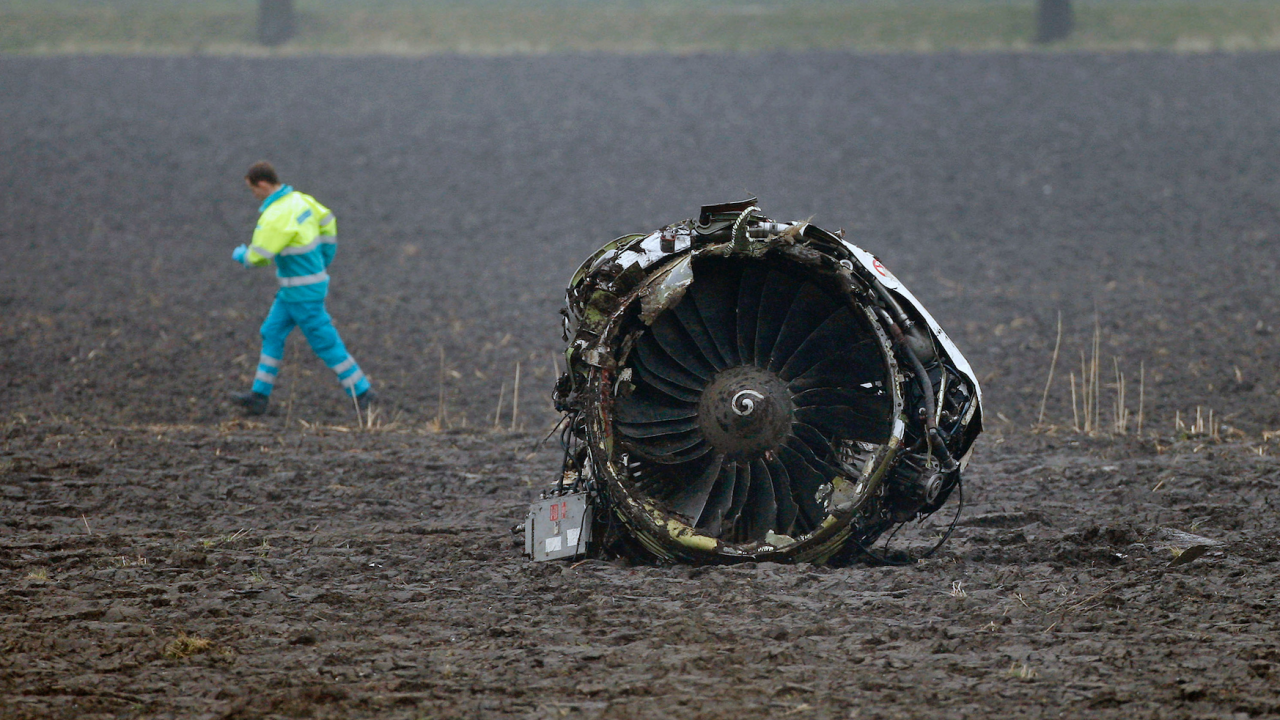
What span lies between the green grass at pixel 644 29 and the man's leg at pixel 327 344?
49.5 ft

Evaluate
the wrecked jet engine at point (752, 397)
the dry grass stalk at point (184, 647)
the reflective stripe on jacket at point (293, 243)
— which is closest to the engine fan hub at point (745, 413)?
the wrecked jet engine at point (752, 397)

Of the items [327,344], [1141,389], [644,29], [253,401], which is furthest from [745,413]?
[644,29]

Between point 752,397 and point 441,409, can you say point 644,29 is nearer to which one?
point 441,409

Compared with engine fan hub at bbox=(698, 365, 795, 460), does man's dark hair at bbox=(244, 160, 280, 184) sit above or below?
above

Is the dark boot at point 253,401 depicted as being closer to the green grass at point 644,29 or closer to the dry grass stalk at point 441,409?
the dry grass stalk at point 441,409

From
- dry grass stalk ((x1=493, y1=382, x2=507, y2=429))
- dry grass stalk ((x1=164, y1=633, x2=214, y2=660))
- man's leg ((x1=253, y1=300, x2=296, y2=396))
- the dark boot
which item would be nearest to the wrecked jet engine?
dry grass stalk ((x1=164, y1=633, x2=214, y2=660))


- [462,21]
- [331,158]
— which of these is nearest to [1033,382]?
[331,158]

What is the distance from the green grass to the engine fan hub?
1825cm

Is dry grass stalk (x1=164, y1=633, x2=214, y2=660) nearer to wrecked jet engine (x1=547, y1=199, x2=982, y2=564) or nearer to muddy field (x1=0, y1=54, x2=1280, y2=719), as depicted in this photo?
muddy field (x1=0, y1=54, x2=1280, y2=719)

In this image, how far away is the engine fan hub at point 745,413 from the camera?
557 cm

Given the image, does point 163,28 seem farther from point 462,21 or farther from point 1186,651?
point 1186,651

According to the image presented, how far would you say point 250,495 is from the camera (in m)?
6.98

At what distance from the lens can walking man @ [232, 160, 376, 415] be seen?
30.5ft

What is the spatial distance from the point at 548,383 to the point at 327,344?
74.0 inches
